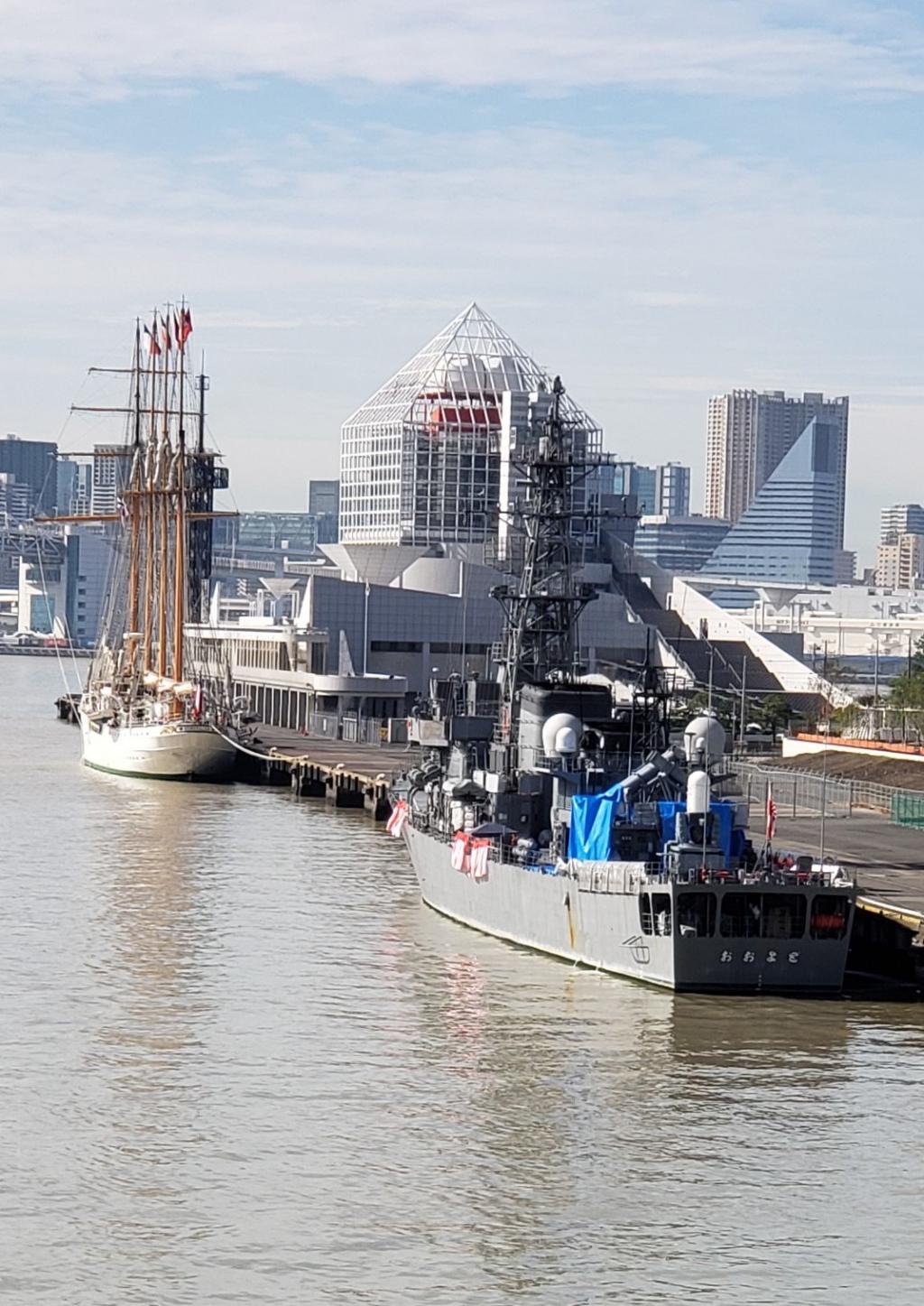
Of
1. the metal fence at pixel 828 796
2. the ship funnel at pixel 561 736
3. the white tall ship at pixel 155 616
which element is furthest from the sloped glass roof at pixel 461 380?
the ship funnel at pixel 561 736

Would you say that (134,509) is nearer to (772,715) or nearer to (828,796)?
(772,715)

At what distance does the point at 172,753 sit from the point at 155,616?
50.2m

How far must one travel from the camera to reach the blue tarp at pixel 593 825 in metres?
46.3

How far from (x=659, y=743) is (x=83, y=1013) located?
16.5 metres

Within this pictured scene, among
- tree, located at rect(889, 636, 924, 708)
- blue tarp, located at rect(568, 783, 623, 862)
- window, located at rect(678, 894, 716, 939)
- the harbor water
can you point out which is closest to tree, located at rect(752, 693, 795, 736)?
tree, located at rect(889, 636, 924, 708)

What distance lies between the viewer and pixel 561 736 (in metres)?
50.4

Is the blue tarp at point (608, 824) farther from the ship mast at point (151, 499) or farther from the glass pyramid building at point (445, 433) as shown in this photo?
the glass pyramid building at point (445, 433)

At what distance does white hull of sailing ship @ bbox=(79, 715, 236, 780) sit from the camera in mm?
98625

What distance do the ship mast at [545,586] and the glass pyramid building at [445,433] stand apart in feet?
400

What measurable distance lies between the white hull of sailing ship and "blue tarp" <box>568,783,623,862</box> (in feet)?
171

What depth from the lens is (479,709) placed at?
60.1 metres

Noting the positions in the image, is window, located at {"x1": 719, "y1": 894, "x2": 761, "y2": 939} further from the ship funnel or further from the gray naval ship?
the ship funnel

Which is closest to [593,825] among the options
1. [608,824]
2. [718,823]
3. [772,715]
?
[608,824]

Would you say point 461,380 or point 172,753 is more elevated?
point 461,380
